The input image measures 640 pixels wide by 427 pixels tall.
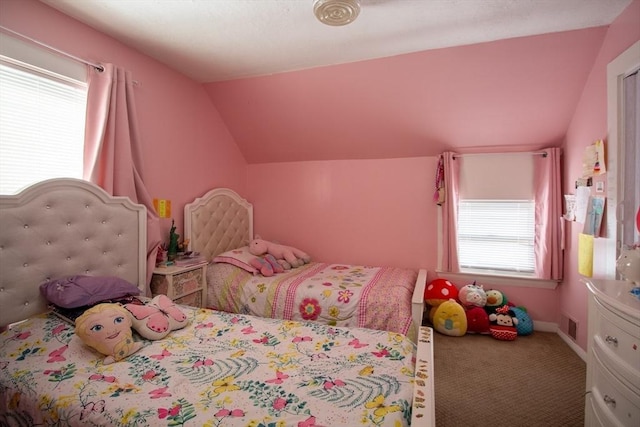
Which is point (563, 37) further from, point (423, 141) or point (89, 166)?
point (89, 166)

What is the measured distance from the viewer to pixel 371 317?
2576mm

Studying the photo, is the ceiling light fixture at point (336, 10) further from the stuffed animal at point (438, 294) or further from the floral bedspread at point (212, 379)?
the stuffed animal at point (438, 294)

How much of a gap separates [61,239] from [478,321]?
3546 millimetres

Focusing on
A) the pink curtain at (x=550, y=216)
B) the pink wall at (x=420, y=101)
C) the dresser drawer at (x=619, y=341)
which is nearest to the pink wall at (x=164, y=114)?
the pink wall at (x=420, y=101)

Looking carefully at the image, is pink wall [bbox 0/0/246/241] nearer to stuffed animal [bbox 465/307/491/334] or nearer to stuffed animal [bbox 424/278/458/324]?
stuffed animal [bbox 424/278/458/324]

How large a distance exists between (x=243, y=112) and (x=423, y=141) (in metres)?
2.05

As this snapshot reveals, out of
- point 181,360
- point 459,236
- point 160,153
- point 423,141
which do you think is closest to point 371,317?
point 181,360

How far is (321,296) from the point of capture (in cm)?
275

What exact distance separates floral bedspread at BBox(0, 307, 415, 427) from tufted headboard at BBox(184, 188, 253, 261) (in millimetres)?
1486

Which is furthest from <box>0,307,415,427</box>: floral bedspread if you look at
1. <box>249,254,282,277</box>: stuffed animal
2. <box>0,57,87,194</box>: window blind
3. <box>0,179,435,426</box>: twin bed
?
<box>249,254,282,277</box>: stuffed animal

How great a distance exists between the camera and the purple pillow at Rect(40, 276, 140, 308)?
6.00 ft

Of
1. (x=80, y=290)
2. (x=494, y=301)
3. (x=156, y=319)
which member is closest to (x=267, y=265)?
(x=156, y=319)

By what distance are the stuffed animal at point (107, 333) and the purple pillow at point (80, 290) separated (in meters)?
0.27

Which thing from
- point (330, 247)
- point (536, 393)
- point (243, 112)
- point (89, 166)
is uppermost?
point (243, 112)
